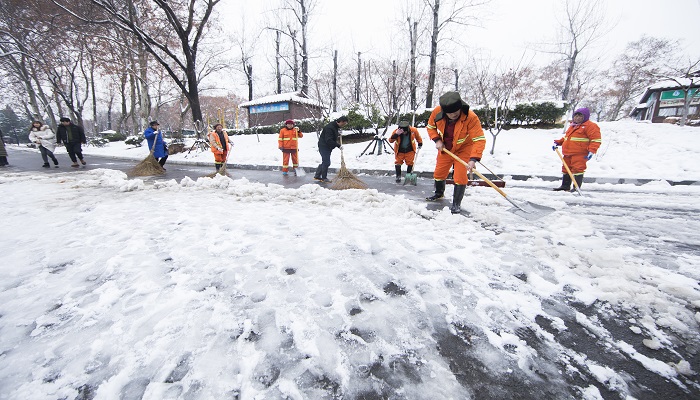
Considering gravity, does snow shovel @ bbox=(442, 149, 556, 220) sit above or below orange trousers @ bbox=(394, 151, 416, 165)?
below

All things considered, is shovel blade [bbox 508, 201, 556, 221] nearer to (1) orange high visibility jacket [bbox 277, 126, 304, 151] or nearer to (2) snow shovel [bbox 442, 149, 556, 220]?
(2) snow shovel [bbox 442, 149, 556, 220]

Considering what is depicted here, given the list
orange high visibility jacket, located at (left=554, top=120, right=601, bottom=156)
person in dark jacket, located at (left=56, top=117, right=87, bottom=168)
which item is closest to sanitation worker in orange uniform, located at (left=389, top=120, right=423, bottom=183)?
orange high visibility jacket, located at (left=554, top=120, right=601, bottom=156)

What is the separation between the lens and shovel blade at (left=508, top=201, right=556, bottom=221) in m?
3.53

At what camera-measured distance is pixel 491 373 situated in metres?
1.31

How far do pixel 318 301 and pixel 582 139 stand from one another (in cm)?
609

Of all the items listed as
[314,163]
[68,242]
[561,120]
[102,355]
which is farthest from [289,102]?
[102,355]

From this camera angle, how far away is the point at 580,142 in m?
5.27

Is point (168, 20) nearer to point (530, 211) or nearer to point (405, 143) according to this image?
point (405, 143)

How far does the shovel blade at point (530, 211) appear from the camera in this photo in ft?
11.6

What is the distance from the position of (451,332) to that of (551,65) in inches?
1703

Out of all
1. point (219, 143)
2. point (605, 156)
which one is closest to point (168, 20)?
point (219, 143)

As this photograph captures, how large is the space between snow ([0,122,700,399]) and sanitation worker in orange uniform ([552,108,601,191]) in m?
1.77

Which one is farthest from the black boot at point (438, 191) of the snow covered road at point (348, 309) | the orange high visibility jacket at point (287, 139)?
the orange high visibility jacket at point (287, 139)

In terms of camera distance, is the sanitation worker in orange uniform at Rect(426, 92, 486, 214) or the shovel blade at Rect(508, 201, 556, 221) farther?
the sanitation worker in orange uniform at Rect(426, 92, 486, 214)
